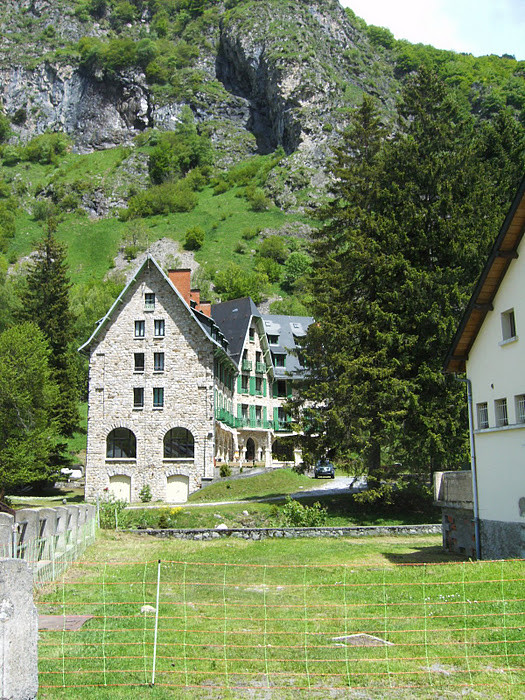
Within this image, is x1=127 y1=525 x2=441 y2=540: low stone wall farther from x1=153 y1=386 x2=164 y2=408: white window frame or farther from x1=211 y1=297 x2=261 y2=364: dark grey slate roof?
x1=211 y1=297 x2=261 y2=364: dark grey slate roof

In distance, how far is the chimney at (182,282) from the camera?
1839 inches

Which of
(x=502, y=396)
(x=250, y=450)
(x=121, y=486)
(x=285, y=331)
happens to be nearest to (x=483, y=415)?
(x=502, y=396)

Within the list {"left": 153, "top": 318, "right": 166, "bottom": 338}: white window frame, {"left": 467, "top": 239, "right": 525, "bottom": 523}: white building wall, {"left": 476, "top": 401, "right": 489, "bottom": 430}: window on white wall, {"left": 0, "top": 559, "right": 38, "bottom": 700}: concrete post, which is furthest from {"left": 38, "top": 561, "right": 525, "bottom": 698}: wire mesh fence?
{"left": 153, "top": 318, "right": 166, "bottom": 338}: white window frame

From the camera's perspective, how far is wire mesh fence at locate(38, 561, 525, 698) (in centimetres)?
859

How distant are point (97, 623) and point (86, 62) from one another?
175 metres

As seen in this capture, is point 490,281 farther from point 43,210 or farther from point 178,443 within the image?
point 43,210

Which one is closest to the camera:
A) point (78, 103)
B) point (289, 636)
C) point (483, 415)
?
point (289, 636)

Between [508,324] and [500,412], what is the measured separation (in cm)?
253

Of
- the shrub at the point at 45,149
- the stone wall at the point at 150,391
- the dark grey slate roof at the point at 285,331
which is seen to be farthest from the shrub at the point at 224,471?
the shrub at the point at 45,149

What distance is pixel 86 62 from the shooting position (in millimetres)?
164750

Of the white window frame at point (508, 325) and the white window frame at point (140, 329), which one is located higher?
the white window frame at point (140, 329)

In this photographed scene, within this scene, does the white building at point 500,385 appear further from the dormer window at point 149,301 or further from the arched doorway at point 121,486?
the dormer window at point 149,301

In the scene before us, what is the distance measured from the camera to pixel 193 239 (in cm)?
11712

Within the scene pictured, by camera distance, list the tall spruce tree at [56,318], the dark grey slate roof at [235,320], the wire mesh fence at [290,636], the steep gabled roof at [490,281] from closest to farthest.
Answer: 1. the wire mesh fence at [290,636]
2. the steep gabled roof at [490,281]
3. the tall spruce tree at [56,318]
4. the dark grey slate roof at [235,320]
